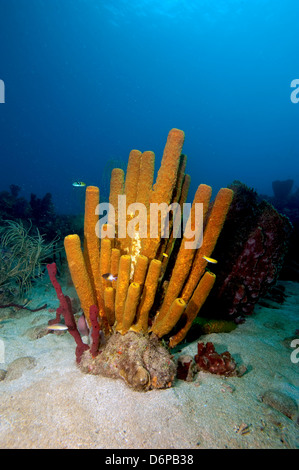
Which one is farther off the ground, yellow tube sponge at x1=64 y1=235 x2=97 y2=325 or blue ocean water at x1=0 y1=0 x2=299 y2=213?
blue ocean water at x1=0 y1=0 x2=299 y2=213

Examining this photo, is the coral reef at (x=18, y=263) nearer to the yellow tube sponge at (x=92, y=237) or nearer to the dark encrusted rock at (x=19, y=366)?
the dark encrusted rock at (x=19, y=366)

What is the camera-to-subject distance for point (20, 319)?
4.15 metres

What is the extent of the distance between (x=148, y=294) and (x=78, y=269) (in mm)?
890

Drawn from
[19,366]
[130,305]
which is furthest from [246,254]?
[19,366]

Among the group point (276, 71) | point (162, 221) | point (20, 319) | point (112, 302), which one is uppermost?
point (276, 71)

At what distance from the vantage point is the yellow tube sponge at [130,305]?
227 cm

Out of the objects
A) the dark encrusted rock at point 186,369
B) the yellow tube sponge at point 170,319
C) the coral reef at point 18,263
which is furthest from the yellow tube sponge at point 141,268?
the coral reef at point 18,263

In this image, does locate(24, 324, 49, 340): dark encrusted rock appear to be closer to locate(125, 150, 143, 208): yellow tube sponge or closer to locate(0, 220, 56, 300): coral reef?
locate(0, 220, 56, 300): coral reef

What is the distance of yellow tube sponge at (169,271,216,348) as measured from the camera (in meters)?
2.56

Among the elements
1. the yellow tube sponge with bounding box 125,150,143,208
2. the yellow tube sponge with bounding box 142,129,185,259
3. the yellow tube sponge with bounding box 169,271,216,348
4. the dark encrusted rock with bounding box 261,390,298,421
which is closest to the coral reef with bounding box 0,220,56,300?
the yellow tube sponge with bounding box 125,150,143,208

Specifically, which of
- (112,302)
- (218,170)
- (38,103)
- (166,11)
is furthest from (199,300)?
(218,170)

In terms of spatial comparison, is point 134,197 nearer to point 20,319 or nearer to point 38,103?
point 20,319

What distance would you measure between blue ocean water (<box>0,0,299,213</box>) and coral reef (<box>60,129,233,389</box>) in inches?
2188
